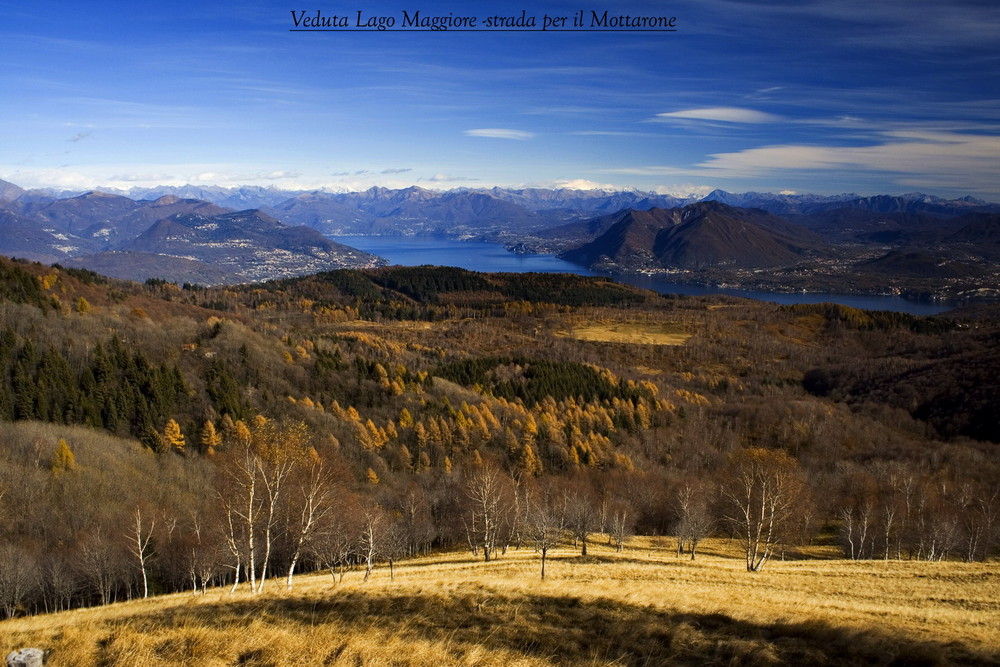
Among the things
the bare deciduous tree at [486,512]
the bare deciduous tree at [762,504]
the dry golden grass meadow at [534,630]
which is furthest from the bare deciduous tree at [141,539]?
the bare deciduous tree at [762,504]

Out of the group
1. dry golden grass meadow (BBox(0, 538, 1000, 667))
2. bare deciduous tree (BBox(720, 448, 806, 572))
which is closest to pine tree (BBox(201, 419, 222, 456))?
dry golden grass meadow (BBox(0, 538, 1000, 667))

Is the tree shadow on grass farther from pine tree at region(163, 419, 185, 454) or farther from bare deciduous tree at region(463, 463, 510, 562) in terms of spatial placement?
pine tree at region(163, 419, 185, 454)

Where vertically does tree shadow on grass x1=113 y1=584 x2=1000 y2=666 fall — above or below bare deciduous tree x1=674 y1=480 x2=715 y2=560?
above

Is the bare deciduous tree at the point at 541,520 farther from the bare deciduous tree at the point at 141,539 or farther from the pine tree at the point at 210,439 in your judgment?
the pine tree at the point at 210,439

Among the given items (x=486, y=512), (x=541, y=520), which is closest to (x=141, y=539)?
(x=486, y=512)

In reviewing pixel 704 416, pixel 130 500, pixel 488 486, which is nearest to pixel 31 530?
pixel 130 500
